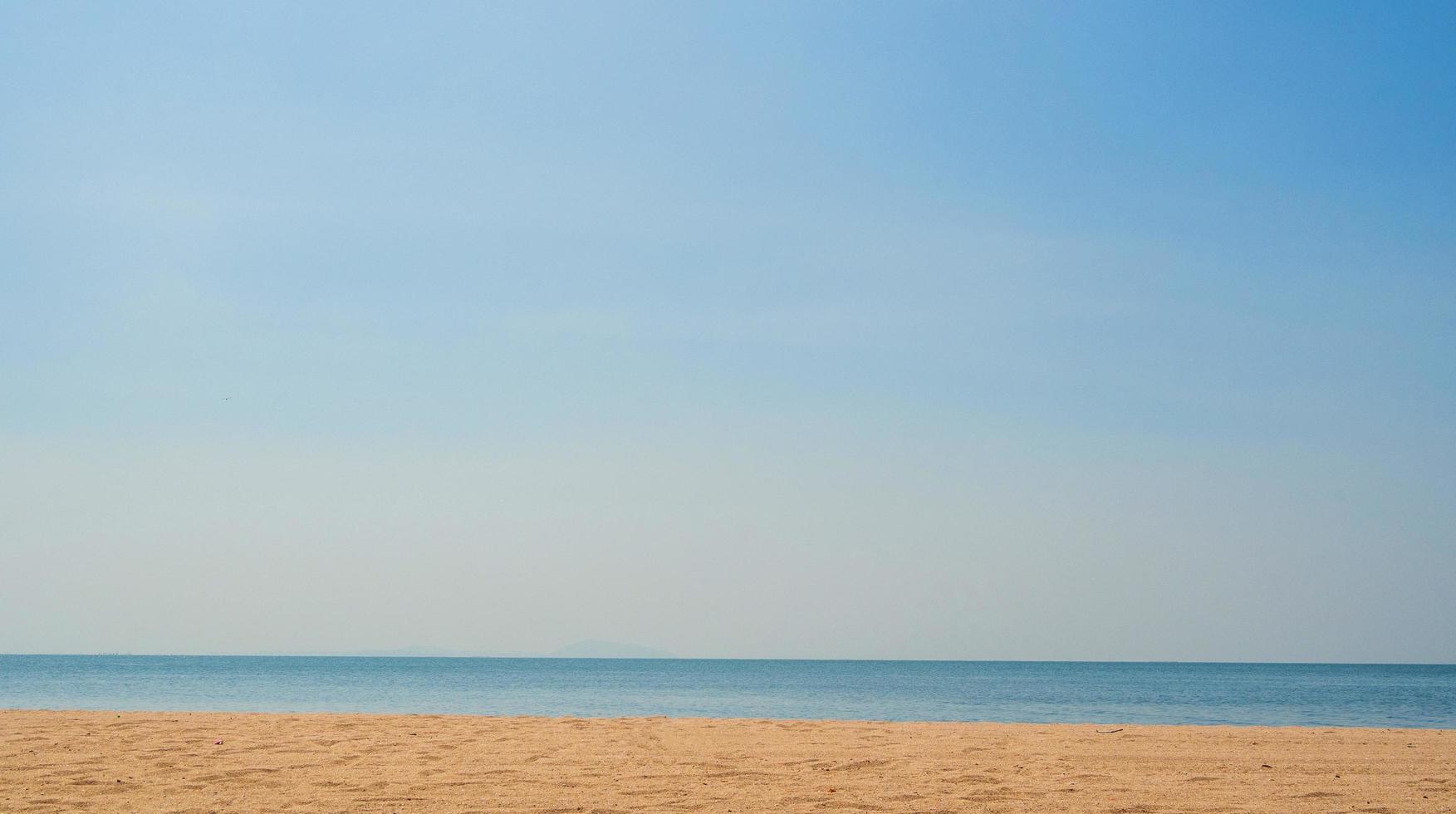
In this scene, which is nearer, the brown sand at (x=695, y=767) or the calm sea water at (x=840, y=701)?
the brown sand at (x=695, y=767)

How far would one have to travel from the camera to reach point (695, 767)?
37.4ft

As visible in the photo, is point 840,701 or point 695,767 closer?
point 695,767

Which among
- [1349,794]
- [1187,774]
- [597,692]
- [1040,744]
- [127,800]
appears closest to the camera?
[127,800]

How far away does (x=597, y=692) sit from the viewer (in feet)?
175

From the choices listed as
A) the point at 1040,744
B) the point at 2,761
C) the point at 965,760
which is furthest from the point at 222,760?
the point at 1040,744

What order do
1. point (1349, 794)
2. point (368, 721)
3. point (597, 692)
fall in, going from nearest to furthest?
point (1349, 794)
point (368, 721)
point (597, 692)

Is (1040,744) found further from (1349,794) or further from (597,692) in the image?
(597,692)

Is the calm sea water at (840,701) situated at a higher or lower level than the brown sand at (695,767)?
lower

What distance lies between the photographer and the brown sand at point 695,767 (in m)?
9.30

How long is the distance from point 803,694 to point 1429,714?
27.7 meters

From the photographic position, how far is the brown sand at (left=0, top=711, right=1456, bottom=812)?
9297 mm

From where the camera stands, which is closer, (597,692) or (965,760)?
(965,760)

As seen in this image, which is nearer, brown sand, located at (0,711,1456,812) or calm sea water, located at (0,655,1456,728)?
brown sand, located at (0,711,1456,812)

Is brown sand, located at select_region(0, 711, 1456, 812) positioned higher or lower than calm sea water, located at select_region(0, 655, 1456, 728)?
higher
